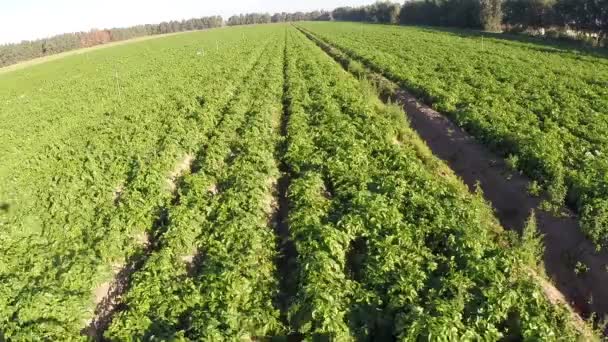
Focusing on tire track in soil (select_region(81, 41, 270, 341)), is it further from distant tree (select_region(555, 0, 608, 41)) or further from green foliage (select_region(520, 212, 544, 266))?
distant tree (select_region(555, 0, 608, 41))

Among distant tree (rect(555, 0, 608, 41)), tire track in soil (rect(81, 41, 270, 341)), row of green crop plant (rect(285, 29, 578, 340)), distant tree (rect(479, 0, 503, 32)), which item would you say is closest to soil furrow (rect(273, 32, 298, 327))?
row of green crop plant (rect(285, 29, 578, 340))

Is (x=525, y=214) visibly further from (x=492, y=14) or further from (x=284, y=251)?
(x=492, y=14)

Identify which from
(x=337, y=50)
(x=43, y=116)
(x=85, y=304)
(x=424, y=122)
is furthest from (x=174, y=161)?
(x=337, y=50)

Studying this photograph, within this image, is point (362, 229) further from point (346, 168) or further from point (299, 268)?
point (346, 168)

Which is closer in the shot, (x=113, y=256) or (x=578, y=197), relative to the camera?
(x=113, y=256)

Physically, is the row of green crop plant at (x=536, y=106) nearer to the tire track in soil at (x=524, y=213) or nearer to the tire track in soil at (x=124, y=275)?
the tire track in soil at (x=524, y=213)

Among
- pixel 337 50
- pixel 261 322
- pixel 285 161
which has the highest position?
pixel 337 50

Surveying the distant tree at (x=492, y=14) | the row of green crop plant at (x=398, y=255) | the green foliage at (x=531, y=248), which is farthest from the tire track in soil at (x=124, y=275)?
the distant tree at (x=492, y=14)
